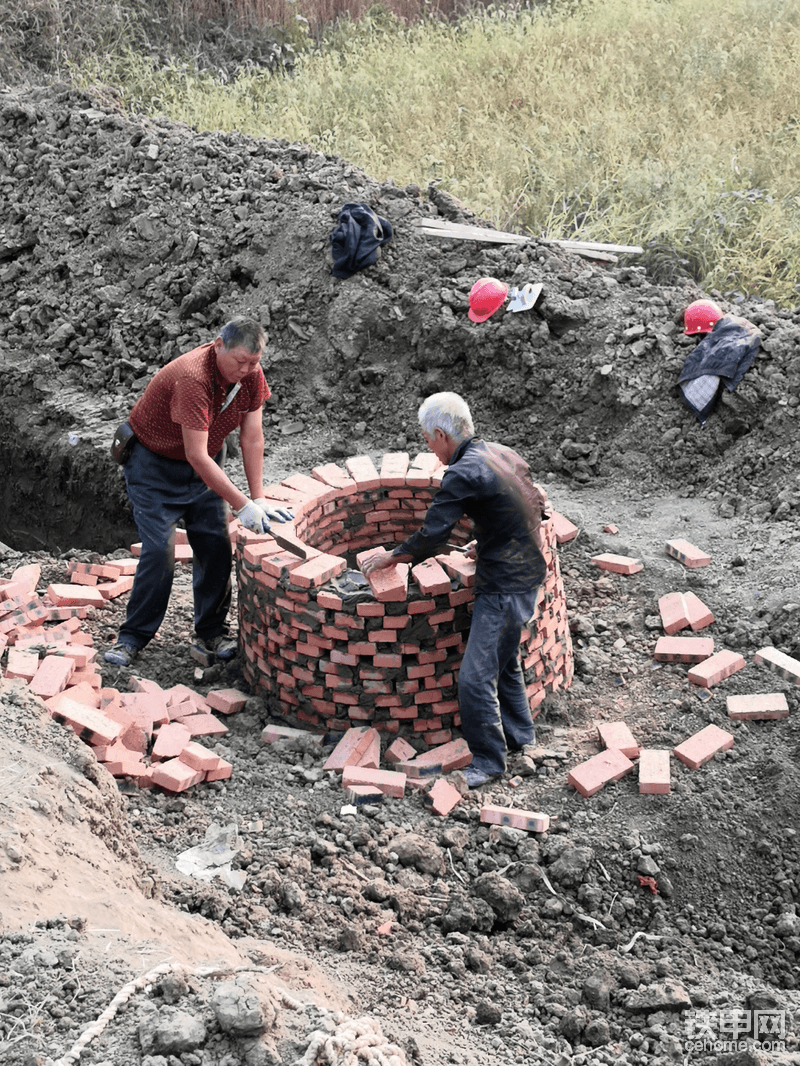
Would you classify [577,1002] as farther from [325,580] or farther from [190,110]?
[190,110]

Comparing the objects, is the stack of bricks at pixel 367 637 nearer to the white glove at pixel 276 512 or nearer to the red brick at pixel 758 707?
the white glove at pixel 276 512

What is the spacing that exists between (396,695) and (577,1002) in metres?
1.64

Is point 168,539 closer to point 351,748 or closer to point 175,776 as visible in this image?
point 175,776

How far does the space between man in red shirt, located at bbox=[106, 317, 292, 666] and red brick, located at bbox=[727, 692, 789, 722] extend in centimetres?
227

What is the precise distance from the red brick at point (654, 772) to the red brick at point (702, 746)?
0.08 meters

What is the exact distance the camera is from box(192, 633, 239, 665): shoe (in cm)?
545

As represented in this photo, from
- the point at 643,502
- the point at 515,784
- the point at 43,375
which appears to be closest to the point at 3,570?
the point at 43,375

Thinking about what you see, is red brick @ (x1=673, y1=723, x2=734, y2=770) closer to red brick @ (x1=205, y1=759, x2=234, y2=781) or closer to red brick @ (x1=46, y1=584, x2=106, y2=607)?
red brick @ (x1=205, y1=759, x2=234, y2=781)

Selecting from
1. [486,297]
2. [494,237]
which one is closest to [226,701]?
[486,297]

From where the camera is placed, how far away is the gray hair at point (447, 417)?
4363 mm

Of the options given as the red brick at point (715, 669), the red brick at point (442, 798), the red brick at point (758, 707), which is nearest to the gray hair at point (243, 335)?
the red brick at point (442, 798)

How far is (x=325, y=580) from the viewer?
468 centimetres

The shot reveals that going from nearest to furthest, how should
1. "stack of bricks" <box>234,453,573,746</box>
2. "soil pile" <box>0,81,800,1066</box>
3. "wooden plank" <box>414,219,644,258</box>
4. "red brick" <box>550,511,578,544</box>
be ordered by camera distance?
"soil pile" <box>0,81,800,1066</box>
"stack of bricks" <box>234,453,573,746</box>
"red brick" <box>550,511,578,544</box>
"wooden plank" <box>414,219,644,258</box>

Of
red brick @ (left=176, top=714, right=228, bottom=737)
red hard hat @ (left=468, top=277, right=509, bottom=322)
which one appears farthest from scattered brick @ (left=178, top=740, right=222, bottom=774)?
red hard hat @ (left=468, top=277, right=509, bottom=322)
